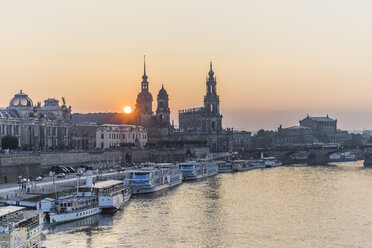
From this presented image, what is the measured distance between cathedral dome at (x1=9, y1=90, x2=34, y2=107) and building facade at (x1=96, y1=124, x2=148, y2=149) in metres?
23.4

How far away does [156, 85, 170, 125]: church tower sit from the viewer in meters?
168

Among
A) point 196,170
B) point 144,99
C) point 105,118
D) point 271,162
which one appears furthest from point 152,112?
point 196,170

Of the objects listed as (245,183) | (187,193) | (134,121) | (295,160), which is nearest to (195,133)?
(134,121)

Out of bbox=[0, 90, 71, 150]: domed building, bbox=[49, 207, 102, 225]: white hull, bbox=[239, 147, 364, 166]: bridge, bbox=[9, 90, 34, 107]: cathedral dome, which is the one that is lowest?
bbox=[49, 207, 102, 225]: white hull

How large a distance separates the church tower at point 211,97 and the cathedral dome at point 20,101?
79263mm

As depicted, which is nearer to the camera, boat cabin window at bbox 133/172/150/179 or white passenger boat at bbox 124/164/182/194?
white passenger boat at bbox 124/164/182/194

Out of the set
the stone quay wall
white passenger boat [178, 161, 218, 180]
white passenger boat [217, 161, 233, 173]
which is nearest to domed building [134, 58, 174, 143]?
the stone quay wall

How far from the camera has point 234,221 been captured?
5447cm

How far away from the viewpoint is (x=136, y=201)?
69.1 metres

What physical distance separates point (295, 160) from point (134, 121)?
145 feet

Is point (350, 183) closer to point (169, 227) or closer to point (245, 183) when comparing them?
point (245, 183)

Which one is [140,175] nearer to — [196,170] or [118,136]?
[196,170]

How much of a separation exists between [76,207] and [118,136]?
7622 cm

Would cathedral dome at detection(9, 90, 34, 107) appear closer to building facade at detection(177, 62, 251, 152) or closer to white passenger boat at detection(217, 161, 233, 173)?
white passenger boat at detection(217, 161, 233, 173)
